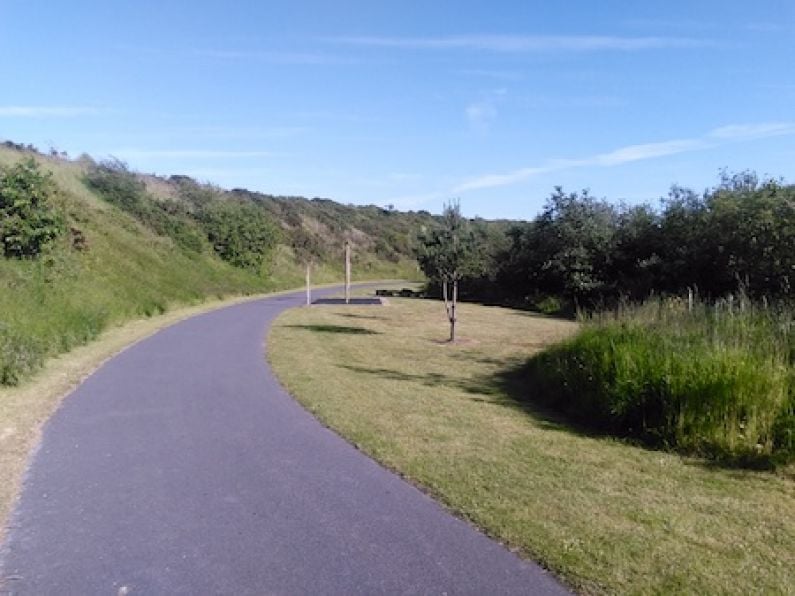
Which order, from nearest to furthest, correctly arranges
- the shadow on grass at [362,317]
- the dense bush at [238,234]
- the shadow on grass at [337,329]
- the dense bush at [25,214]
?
the dense bush at [25,214] → the shadow on grass at [337,329] → the shadow on grass at [362,317] → the dense bush at [238,234]

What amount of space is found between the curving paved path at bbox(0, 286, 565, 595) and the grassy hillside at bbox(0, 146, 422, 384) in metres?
5.05

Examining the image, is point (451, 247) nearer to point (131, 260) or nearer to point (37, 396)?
→ point (37, 396)

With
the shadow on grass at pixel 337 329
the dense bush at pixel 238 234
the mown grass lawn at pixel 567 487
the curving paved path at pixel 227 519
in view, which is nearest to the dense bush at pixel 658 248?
the shadow on grass at pixel 337 329

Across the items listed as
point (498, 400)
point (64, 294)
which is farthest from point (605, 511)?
point (64, 294)

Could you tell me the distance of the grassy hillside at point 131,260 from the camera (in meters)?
16.6

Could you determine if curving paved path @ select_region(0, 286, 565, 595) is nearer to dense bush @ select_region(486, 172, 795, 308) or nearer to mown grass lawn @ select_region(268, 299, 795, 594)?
mown grass lawn @ select_region(268, 299, 795, 594)

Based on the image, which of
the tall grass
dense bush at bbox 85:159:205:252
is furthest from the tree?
dense bush at bbox 85:159:205:252

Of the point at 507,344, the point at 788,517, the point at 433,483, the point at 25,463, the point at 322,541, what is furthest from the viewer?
the point at 507,344

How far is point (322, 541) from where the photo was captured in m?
5.23

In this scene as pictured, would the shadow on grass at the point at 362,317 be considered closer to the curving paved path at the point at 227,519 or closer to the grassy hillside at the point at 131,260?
the grassy hillside at the point at 131,260

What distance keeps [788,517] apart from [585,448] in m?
2.61

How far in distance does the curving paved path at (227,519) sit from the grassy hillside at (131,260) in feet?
16.6

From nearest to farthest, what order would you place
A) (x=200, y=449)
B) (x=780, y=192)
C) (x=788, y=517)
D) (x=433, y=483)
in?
(x=788, y=517), (x=433, y=483), (x=200, y=449), (x=780, y=192)

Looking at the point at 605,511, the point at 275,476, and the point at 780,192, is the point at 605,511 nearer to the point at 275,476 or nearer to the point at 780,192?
the point at 275,476
